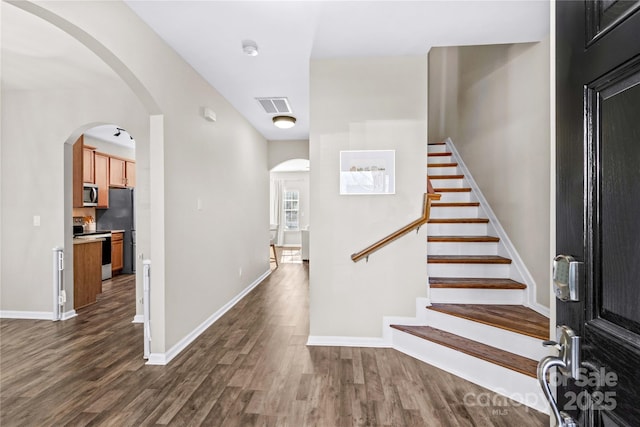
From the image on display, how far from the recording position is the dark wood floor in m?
1.98

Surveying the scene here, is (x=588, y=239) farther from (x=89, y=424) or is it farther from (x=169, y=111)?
(x=169, y=111)

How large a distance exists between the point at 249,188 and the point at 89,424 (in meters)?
3.81

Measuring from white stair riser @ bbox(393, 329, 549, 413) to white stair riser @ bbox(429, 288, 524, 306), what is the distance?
53 centimetres

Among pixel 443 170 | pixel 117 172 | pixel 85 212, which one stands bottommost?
pixel 85 212

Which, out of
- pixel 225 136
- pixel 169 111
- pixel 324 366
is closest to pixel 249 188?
pixel 225 136

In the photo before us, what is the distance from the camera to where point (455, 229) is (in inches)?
145

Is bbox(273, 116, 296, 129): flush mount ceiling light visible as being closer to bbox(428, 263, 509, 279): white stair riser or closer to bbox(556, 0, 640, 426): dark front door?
bbox(428, 263, 509, 279): white stair riser

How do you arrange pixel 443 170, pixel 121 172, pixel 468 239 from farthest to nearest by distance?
pixel 121 172 → pixel 443 170 → pixel 468 239

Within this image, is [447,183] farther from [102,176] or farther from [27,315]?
[102,176]

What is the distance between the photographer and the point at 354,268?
10.0 ft

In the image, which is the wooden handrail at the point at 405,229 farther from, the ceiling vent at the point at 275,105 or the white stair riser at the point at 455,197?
the ceiling vent at the point at 275,105

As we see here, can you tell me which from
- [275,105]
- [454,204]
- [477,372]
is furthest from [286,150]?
[477,372]

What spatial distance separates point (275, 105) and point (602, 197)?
4153 millimetres

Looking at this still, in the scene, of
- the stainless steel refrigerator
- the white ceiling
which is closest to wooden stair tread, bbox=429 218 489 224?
the white ceiling
